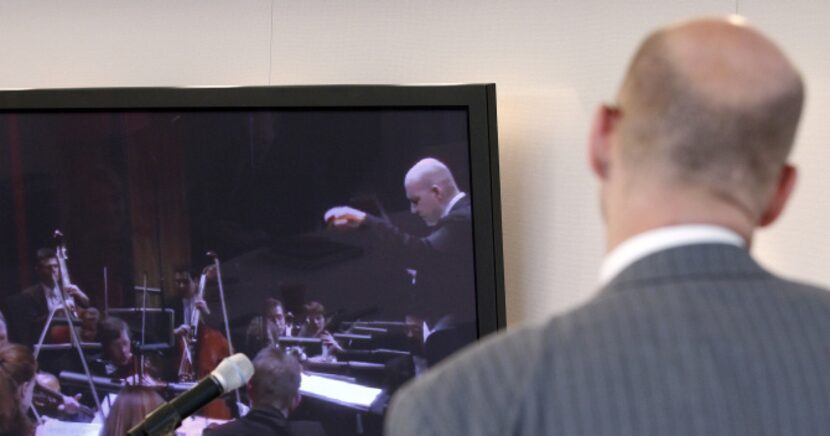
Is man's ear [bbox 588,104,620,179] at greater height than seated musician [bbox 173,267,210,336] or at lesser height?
greater

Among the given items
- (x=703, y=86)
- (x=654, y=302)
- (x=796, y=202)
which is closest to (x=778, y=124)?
(x=703, y=86)

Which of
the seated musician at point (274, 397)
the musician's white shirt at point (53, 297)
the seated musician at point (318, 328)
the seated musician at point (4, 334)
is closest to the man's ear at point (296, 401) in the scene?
the seated musician at point (274, 397)

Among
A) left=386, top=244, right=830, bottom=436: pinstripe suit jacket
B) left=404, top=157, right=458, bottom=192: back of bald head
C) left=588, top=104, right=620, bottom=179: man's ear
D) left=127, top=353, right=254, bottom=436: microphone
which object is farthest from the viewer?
left=404, top=157, right=458, bottom=192: back of bald head

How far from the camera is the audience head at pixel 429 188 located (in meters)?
3.01

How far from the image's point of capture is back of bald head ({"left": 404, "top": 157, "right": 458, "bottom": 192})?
3.01m

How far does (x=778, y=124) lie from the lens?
1101 millimetres

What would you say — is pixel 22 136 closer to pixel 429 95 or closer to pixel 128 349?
pixel 128 349

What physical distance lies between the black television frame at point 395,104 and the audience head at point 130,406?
67cm

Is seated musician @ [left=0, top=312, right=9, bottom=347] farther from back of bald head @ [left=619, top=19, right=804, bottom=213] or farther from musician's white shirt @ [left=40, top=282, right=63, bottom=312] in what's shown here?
back of bald head @ [left=619, top=19, right=804, bottom=213]

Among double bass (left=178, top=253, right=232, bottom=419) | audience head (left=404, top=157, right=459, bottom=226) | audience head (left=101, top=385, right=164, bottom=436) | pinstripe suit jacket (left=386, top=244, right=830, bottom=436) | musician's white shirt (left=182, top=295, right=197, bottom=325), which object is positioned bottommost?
audience head (left=101, top=385, right=164, bottom=436)

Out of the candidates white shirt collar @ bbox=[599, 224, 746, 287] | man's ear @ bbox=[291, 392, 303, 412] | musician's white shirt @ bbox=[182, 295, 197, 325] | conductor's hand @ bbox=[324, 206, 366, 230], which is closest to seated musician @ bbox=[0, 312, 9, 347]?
musician's white shirt @ bbox=[182, 295, 197, 325]

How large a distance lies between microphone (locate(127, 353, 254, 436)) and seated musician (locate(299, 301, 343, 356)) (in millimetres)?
1152

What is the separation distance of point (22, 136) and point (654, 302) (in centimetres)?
242

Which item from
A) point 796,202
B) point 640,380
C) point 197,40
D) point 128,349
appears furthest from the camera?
point 197,40
